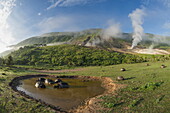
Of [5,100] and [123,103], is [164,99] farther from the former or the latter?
[5,100]

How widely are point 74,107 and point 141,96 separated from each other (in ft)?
39.8

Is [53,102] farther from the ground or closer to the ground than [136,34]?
closer to the ground

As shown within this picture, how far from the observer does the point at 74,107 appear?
20.4 metres

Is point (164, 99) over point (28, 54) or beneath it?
beneath

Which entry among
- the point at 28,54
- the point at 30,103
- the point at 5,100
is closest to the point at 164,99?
the point at 30,103

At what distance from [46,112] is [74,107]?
16.3ft

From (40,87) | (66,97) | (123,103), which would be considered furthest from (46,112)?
(40,87)

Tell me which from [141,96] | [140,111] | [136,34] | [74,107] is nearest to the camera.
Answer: [140,111]

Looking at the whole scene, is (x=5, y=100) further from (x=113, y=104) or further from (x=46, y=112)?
(x=113, y=104)

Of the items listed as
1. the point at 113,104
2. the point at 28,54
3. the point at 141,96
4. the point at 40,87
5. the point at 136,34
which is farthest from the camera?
the point at 136,34

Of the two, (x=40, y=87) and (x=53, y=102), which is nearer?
(x=53, y=102)

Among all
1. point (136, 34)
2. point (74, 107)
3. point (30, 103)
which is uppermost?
point (136, 34)

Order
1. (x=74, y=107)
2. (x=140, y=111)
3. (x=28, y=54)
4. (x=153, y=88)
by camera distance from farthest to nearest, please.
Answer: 1. (x=28, y=54)
2. (x=153, y=88)
3. (x=74, y=107)
4. (x=140, y=111)

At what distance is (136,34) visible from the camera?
493 ft
